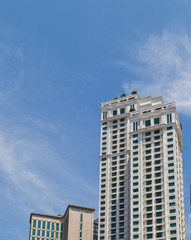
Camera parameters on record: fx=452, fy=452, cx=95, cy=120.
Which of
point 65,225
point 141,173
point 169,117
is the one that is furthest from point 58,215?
point 169,117

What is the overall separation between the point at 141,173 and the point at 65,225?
4805 cm

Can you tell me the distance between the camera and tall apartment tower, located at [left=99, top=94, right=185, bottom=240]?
135 metres

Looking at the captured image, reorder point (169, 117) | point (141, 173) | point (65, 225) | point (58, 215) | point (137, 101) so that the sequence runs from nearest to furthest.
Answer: point (141, 173) → point (169, 117) → point (137, 101) → point (65, 225) → point (58, 215)

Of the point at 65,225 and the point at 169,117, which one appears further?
the point at 65,225

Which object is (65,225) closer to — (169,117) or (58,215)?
(58,215)

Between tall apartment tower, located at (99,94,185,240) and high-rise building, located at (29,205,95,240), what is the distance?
2177 cm

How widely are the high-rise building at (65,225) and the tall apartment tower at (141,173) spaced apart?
21.8 metres

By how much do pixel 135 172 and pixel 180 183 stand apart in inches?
606

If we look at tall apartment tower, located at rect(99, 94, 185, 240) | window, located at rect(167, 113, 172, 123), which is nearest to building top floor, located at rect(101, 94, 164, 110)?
tall apartment tower, located at rect(99, 94, 185, 240)

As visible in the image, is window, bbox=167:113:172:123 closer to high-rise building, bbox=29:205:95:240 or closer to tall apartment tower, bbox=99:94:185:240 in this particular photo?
tall apartment tower, bbox=99:94:185:240

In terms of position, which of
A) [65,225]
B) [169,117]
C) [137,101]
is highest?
[137,101]

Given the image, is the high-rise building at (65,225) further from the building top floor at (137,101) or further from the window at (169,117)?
the window at (169,117)

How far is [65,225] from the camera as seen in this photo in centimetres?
17575

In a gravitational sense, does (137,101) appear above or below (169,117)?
above
